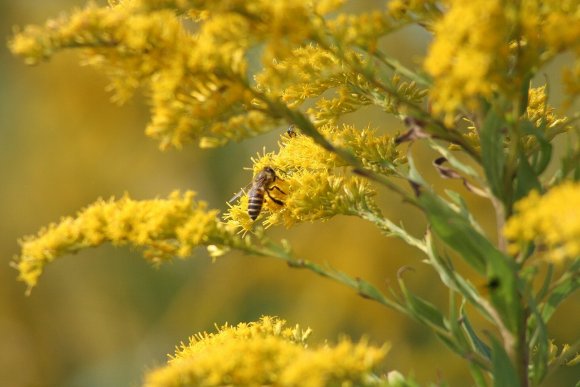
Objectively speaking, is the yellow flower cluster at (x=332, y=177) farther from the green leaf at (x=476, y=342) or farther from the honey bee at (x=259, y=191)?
the green leaf at (x=476, y=342)

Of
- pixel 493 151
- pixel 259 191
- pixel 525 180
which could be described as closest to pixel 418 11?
pixel 493 151

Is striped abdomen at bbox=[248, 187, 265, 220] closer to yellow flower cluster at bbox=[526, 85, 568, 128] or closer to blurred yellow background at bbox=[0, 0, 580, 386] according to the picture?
yellow flower cluster at bbox=[526, 85, 568, 128]

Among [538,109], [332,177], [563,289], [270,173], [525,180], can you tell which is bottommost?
[563,289]

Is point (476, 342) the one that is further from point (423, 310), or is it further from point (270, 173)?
point (270, 173)

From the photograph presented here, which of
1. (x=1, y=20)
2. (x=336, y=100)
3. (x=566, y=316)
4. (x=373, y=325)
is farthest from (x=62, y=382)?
(x=336, y=100)

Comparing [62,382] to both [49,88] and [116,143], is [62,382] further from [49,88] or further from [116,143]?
[49,88]
